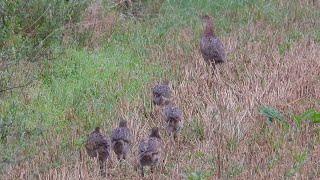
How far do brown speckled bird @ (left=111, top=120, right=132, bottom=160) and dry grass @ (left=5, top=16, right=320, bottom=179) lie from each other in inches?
3.4

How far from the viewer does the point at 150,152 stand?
213 inches

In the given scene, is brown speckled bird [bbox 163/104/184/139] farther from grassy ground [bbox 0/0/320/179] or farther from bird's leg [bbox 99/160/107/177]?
bird's leg [bbox 99/160/107/177]

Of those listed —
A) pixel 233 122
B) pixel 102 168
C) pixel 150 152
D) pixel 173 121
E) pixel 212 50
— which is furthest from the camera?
pixel 212 50

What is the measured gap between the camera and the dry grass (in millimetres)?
5492

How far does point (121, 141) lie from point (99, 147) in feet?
0.68

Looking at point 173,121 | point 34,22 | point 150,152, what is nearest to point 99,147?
point 150,152

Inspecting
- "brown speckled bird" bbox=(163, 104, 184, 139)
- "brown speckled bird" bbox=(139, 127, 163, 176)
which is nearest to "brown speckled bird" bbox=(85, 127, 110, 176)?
"brown speckled bird" bbox=(139, 127, 163, 176)

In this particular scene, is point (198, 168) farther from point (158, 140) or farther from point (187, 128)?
point (187, 128)

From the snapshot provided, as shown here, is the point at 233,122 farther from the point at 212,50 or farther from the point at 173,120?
the point at 212,50

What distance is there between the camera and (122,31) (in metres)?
10.0

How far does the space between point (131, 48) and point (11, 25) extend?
1.76 meters

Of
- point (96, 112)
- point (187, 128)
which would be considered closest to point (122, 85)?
point (96, 112)

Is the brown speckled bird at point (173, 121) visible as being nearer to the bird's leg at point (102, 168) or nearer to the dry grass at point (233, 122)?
the dry grass at point (233, 122)

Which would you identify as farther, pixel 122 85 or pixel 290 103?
pixel 122 85
